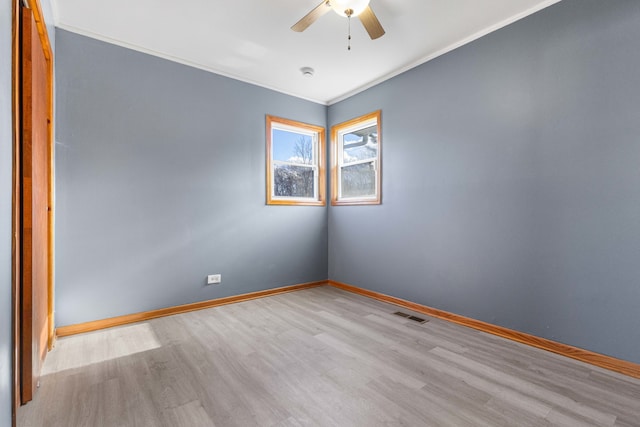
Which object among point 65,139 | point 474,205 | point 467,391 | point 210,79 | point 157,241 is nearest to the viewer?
point 467,391

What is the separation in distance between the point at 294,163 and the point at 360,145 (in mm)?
976

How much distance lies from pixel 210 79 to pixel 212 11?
3.46ft

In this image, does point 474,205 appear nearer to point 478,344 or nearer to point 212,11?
point 478,344

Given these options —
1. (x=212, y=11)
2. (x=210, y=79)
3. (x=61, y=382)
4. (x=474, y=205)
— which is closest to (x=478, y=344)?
(x=474, y=205)

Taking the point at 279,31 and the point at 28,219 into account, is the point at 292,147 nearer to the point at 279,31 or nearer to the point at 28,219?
the point at 279,31

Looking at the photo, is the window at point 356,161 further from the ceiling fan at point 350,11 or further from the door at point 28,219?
the door at point 28,219

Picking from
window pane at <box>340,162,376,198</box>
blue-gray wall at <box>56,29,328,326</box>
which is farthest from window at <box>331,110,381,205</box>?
blue-gray wall at <box>56,29,328,326</box>

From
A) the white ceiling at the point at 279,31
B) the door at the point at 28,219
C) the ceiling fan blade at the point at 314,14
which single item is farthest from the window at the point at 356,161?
the door at the point at 28,219

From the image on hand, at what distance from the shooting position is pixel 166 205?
3.10 metres

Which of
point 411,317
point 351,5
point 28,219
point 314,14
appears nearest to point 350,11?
point 351,5

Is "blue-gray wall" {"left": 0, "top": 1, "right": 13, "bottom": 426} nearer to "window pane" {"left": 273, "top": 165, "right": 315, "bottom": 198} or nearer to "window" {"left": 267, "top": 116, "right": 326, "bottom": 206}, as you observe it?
"window" {"left": 267, "top": 116, "right": 326, "bottom": 206}

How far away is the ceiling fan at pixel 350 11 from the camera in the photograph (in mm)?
2016

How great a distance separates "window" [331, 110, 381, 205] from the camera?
3.82m

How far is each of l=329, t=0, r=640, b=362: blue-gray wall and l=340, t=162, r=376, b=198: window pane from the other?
41 centimetres
